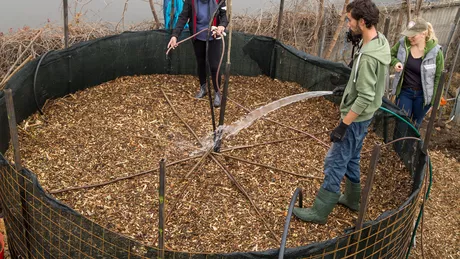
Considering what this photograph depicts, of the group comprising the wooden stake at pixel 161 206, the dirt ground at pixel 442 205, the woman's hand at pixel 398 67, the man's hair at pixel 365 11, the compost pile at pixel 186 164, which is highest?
the man's hair at pixel 365 11

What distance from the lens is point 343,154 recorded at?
2943 mm

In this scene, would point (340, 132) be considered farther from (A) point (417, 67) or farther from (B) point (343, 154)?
(A) point (417, 67)

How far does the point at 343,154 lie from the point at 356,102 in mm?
414

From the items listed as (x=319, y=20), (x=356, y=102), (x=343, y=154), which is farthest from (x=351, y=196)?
(x=319, y=20)

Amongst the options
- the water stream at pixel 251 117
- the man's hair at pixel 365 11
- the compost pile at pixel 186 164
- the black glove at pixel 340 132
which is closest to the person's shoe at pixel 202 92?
the compost pile at pixel 186 164

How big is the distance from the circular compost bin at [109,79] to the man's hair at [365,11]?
1.10m

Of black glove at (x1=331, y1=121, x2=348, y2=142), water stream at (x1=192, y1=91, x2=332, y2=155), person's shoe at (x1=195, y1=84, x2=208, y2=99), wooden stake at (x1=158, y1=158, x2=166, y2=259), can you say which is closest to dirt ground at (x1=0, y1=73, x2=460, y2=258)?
black glove at (x1=331, y1=121, x2=348, y2=142)

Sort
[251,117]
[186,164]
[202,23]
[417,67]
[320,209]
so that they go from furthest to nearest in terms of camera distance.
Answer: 1. [251,117]
2. [202,23]
3. [417,67]
4. [186,164]
5. [320,209]

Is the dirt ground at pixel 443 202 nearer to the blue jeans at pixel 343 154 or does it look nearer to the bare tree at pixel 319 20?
the blue jeans at pixel 343 154

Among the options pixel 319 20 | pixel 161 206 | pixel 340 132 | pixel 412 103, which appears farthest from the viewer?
pixel 319 20

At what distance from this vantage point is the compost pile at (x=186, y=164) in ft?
10.6

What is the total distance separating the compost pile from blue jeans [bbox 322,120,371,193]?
43 cm

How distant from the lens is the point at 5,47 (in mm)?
5422

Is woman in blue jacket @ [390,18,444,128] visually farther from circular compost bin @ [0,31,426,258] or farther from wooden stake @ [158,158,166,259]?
wooden stake @ [158,158,166,259]
